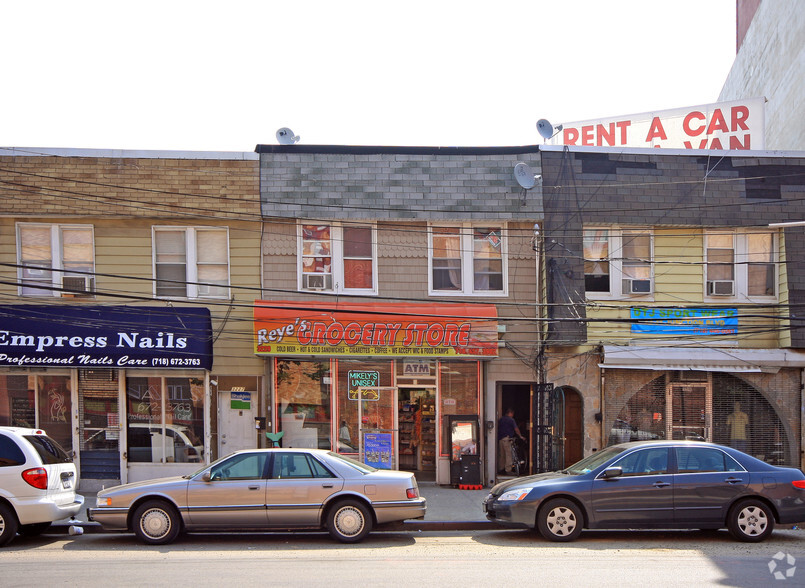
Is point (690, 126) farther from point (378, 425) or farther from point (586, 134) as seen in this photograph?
point (378, 425)

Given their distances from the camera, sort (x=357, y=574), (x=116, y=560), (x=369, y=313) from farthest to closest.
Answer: (x=369, y=313) < (x=116, y=560) < (x=357, y=574)

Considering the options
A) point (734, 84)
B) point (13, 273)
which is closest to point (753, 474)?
point (13, 273)

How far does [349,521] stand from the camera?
10.3m

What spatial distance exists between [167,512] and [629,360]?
9.96 m

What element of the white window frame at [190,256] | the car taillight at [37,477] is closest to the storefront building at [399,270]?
the white window frame at [190,256]

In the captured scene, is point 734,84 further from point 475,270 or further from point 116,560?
point 116,560

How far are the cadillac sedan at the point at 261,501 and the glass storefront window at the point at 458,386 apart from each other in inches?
233

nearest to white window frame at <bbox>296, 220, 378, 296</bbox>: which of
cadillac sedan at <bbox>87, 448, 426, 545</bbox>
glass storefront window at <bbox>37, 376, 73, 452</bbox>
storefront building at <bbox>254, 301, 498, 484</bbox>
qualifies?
storefront building at <bbox>254, 301, 498, 484</bbox>

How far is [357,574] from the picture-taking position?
8.38m

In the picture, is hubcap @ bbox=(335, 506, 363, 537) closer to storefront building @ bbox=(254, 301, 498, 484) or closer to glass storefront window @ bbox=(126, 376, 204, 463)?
storefront building @ bbox=(254, 301, 498, 484)

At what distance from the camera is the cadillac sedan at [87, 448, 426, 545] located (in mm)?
10195

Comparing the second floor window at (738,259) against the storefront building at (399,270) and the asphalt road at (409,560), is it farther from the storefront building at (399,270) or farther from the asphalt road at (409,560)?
the asphalt road at (409,560)

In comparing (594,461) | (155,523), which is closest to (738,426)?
(594,461)

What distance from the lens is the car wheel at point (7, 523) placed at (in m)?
10.1
